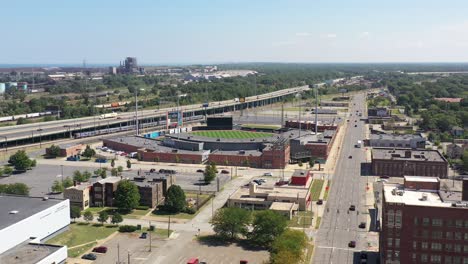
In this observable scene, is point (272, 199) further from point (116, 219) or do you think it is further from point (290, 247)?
point (116, 219)

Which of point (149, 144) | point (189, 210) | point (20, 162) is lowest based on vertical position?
point (189, 210)

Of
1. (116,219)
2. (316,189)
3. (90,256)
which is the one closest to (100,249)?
(90,256)

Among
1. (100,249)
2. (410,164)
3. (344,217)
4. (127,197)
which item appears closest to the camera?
(100,249)

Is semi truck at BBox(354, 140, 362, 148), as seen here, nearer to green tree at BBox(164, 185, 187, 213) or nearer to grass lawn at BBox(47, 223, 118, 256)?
green tree at BBox(164, 185, 187, 213)

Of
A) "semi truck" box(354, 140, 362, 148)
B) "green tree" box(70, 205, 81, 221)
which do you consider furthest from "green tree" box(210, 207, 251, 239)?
"semi truck" box(354, 140, 362, 148)

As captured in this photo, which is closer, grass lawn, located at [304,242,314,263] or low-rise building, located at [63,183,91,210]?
grass lawn, located at [304,242,314,263]

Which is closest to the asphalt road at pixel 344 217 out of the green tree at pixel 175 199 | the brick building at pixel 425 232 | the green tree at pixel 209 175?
Answer: the brick building at pixel 425 232

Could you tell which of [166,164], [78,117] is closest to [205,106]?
[78,117]
